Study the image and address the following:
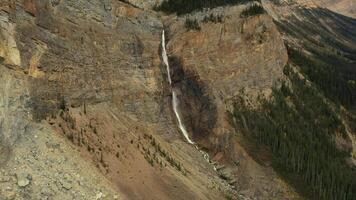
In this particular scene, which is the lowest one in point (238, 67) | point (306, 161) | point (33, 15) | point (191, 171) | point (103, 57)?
point (306, 161)

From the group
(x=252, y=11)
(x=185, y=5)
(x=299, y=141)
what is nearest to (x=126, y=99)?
(x=185, y=5)

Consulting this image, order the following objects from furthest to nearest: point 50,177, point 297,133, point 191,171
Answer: point 297,133, point 191,171, point 50,177

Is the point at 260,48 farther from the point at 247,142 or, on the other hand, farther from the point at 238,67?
the point at 247,142

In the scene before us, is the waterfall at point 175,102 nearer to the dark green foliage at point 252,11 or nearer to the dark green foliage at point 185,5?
the dark green foliage at point 185,5

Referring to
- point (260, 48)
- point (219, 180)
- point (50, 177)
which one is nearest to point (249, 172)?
point (219, 180)

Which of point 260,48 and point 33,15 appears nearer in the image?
point 33,15

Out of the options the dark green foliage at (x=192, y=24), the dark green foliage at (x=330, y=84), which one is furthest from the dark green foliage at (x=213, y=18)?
the dark green foliage at (x=330, y=84)
